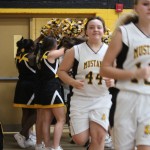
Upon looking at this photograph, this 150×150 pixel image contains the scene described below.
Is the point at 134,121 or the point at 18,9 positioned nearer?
the point at 134,121

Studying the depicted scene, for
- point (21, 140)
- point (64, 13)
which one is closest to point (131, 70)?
point (21, 140)

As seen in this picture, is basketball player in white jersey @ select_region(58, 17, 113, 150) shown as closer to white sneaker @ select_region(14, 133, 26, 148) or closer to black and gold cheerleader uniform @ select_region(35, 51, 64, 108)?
black and gold cheerleader uniform @ select_region(35, 51, 64, 108)

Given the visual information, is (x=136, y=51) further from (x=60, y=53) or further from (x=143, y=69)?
(x=60, y=53)

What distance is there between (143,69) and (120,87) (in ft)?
1.06

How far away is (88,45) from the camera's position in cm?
430

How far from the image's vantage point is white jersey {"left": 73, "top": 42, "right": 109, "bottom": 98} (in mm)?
4168

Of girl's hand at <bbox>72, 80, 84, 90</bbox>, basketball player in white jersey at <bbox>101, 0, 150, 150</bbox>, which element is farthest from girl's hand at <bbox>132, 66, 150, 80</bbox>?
girl's hand at <bbox>72, 80, 84, 90</bbox>

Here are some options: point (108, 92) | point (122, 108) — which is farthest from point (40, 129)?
point (122, 108)

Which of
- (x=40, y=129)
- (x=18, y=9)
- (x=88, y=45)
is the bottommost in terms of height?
(x=40, y=129)

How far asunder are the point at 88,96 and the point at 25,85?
8.78ft

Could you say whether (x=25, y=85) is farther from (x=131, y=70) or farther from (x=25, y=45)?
(x=131, y=70)

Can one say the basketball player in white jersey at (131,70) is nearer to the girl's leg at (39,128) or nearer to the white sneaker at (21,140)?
the girl's leg at (39,128)

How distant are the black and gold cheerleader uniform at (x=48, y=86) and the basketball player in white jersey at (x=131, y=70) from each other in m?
2.73

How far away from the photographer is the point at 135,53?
2820 mm
